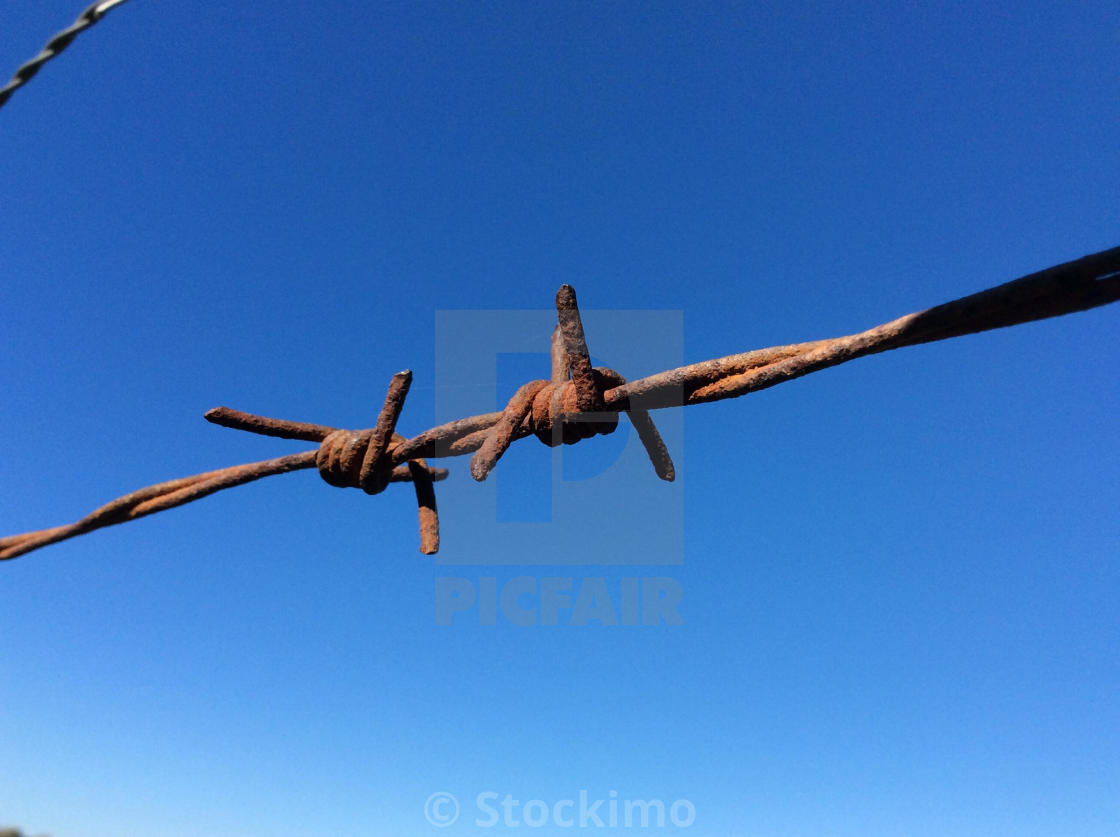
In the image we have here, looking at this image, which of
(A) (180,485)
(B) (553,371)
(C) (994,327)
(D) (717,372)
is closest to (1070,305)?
(C) (994,327)

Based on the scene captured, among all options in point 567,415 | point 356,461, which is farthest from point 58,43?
point 567,415

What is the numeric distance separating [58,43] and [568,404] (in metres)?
1.11

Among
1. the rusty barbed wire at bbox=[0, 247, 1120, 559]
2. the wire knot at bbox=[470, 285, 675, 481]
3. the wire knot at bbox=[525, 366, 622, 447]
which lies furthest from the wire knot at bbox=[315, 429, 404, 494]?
the wire knot at bbox=[525, 366, 622, 447]

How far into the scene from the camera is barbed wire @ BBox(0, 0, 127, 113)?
129cm

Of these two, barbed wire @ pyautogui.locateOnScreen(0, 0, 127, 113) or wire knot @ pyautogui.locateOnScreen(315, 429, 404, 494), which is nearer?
barbed wire @ pyautogui.locateOnScreen(0, 0, 127, 113)

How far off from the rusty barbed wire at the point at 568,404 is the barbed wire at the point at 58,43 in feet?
2.39

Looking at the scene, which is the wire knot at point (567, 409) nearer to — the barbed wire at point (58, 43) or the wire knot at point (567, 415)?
the wire knot at point (567, 415)

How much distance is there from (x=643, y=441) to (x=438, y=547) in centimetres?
52

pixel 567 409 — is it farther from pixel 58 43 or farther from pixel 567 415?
pixel 58 43

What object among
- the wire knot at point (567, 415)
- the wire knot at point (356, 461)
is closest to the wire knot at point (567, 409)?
the wire knot at point (567, 415)

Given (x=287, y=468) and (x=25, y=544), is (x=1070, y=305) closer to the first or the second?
(x=287, y=468)

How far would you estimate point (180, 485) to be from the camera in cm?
193

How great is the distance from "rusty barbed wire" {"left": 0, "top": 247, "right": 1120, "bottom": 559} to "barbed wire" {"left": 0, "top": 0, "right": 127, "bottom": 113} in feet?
2.39

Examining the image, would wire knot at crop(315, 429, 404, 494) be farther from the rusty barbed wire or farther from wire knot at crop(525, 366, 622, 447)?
wire knot at crop(525, 366, 622, 447)
